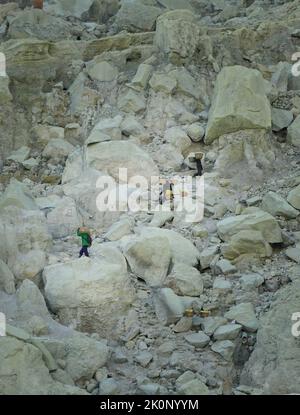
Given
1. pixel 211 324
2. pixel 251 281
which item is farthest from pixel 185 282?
pixel 251 281

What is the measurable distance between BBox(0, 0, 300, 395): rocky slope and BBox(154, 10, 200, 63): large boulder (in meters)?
0.03

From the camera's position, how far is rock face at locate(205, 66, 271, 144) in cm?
1137

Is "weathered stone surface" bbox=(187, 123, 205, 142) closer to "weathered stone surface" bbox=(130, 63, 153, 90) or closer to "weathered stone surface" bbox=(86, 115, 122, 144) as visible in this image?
"weathered stone surface" bbox=(86, 115, 122, 144)

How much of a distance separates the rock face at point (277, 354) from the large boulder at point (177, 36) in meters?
7.81

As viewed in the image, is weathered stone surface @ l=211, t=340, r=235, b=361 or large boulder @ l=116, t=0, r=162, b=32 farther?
large boulder @ l=116, t=0, r=162, b=32

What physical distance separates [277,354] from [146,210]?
14.0 feet

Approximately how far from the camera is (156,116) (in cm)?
1246

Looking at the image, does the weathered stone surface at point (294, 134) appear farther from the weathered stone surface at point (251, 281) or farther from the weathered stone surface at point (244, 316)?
the weathered stone surface at point (244, 316)

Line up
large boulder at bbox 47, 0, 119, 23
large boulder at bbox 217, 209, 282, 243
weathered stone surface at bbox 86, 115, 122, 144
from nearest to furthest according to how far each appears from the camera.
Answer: large boulder at bbox 217, 209, 282, 243, weathered stone surface at bbox 86, 115, 122, 144, large boulder at bbox 47, 0, 119, 23

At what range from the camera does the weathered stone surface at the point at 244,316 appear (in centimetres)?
745

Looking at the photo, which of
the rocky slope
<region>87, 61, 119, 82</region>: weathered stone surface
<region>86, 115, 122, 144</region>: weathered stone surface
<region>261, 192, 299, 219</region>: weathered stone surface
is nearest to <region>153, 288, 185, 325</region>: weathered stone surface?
the rocky slope

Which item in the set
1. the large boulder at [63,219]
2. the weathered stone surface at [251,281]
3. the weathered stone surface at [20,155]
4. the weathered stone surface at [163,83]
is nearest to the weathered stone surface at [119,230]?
the large boulder at [63,219]

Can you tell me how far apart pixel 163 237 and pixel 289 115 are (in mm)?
5351

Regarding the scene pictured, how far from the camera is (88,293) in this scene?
771 centimetres
